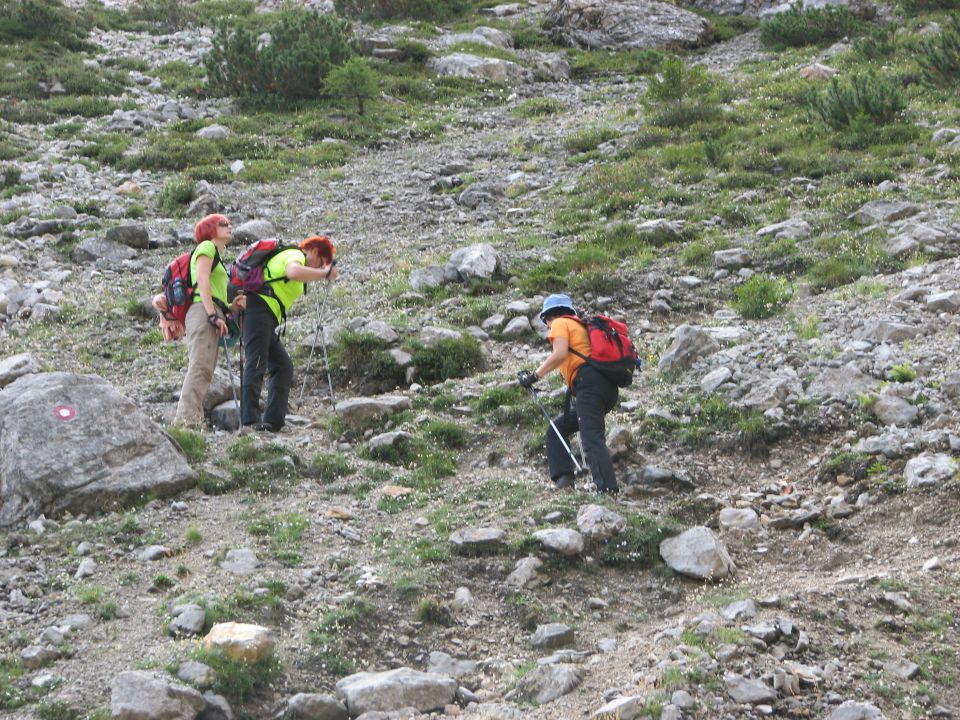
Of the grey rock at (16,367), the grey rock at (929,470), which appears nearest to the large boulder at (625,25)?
the grey rock at (16,367)

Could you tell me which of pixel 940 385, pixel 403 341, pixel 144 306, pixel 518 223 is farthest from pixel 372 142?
pixel 940 385

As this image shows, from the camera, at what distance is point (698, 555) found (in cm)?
858

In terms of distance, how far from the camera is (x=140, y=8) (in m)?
38.2

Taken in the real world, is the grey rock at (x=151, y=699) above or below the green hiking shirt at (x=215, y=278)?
below

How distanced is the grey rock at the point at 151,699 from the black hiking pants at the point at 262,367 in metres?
5.14

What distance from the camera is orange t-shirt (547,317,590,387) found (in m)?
10.1

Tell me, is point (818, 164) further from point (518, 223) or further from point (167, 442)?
point (167, 442)

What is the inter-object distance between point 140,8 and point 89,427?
31897 mm

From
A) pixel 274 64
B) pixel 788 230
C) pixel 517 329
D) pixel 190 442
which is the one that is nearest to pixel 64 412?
pixel 190 442

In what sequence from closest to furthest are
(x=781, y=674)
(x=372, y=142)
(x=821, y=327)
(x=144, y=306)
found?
(x=781, y=674), (x=821, y=327), (x=144, y=306), (x=372, y=142)

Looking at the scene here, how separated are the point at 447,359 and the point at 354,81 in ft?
49.6

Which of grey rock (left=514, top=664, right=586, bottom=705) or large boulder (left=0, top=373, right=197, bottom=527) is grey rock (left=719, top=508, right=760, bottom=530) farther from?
large boulder (left=0, top=373, right=197, bottom=527)

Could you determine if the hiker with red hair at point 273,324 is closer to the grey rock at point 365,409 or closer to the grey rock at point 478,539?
the grey rock at point 365,409

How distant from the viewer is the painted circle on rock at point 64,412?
985 cm
